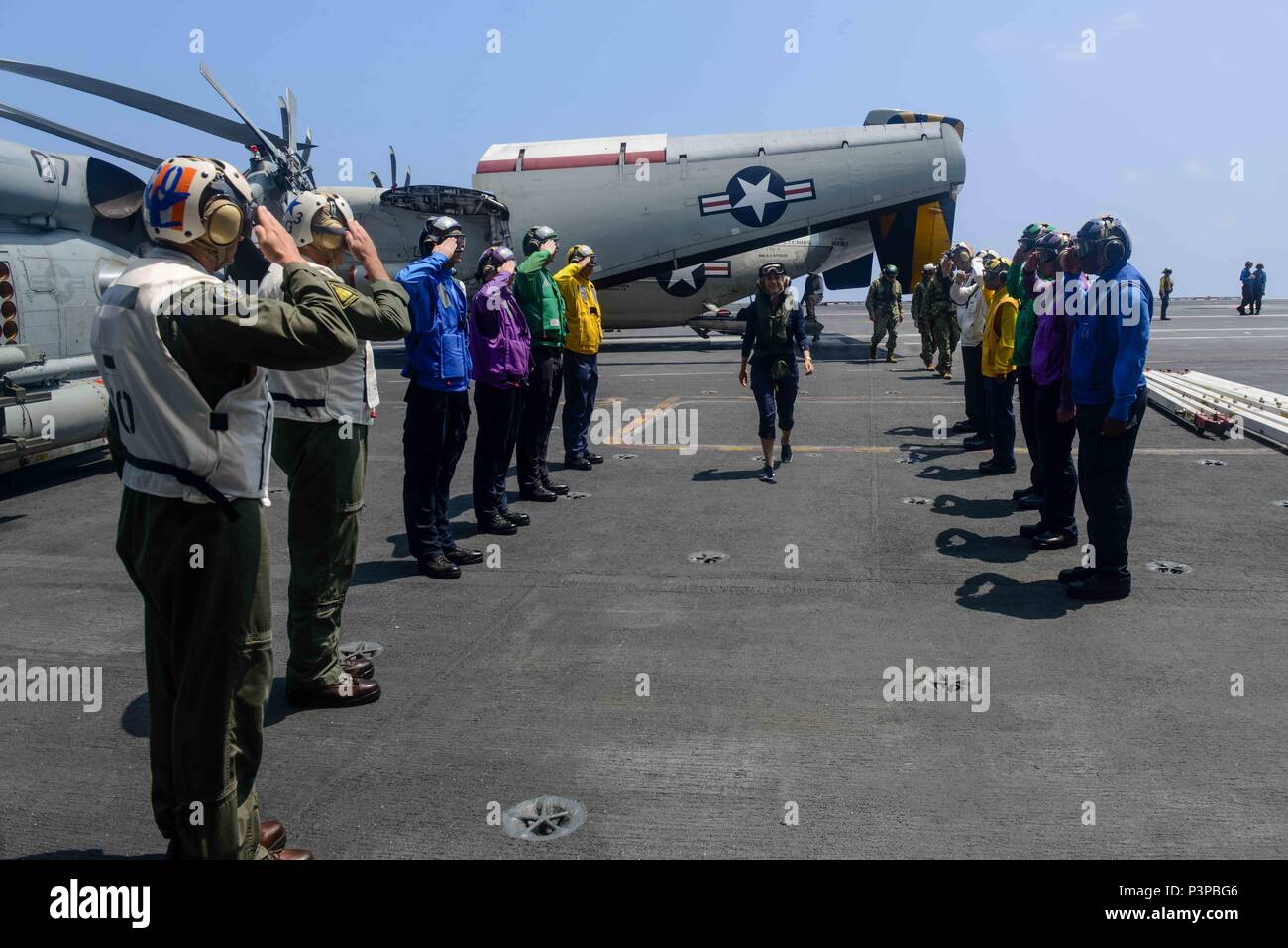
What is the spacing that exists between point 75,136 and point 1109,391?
15.0 metres

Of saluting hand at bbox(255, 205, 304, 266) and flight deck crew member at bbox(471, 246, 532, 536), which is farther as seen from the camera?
flight deck crew member at bbox(471, 246, 532, 536)

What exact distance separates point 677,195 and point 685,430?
405 inches

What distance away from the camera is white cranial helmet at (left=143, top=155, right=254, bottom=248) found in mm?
2705

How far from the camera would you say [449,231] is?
5.25 m

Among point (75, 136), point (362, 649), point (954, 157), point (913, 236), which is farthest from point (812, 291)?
point (362, 649)

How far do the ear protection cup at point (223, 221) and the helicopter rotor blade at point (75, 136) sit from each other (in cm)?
1014

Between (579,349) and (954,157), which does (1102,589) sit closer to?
(579,349)

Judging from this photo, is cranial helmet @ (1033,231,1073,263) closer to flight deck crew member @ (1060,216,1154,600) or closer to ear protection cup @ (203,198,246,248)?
flight deck crew member @ (1060,216,1154,600)

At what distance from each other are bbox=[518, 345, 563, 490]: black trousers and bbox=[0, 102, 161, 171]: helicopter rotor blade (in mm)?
6162

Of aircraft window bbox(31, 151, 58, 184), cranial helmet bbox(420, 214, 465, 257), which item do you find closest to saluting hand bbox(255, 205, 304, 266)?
cranial helmet bbox(420, 214, 465, 257)

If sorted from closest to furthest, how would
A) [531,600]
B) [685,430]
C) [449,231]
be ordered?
[449,231], [531,600], [685,430]

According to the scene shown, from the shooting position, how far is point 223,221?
2.76 metres
